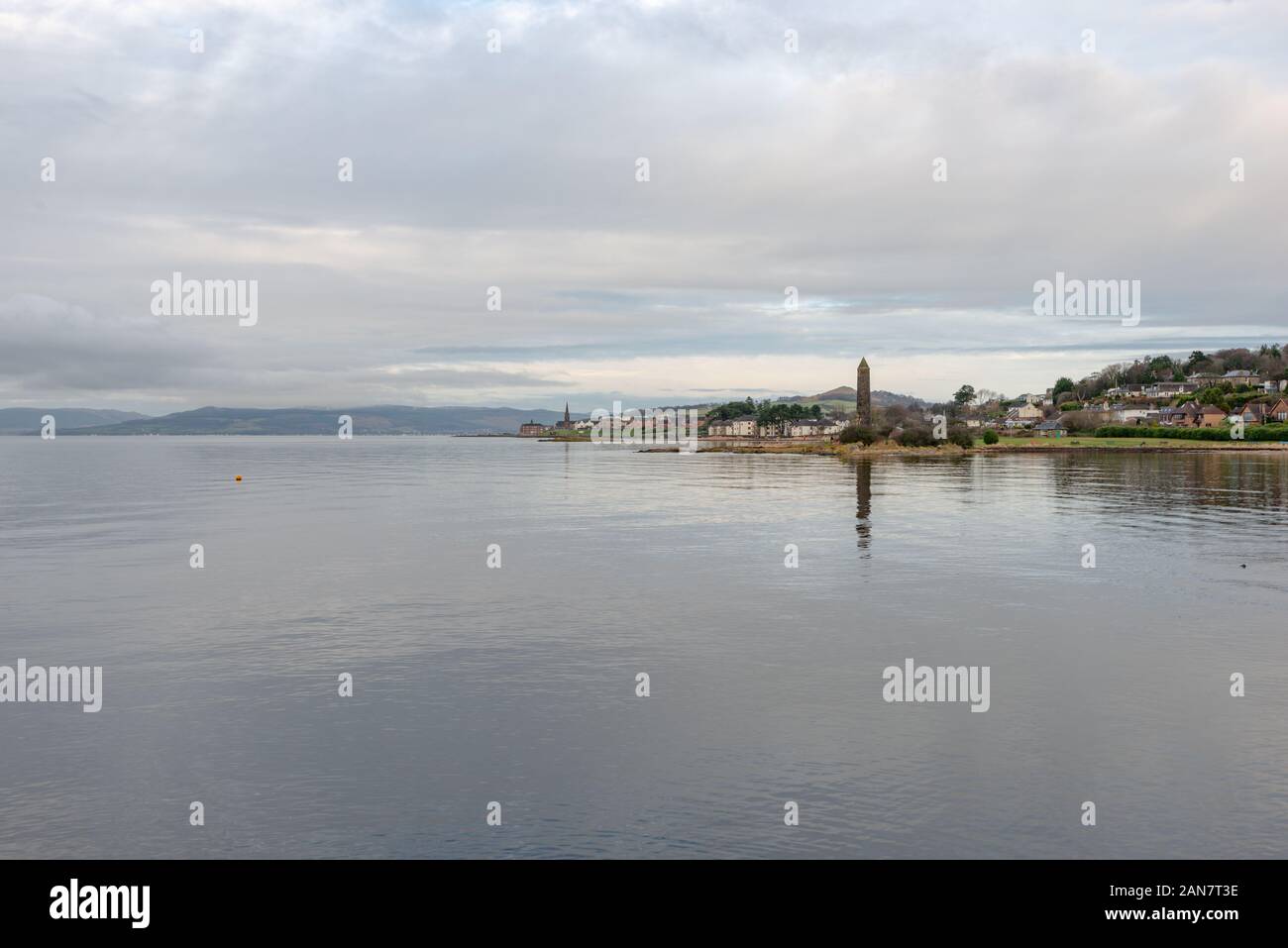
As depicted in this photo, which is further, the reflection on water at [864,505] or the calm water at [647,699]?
the reflection on water at [864,505]

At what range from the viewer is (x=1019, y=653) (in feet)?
97.2

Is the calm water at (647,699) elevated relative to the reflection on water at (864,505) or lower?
lower

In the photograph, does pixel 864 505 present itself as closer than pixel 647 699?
No

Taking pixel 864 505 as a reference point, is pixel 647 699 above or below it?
below

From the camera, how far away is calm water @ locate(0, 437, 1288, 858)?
17391mm

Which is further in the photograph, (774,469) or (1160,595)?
→ (774,469)

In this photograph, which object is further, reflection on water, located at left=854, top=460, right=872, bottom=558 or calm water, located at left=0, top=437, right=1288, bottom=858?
reflection on water, located at left=854, top=460, right=872, bottom=558

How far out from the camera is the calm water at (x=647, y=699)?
17.4 meters

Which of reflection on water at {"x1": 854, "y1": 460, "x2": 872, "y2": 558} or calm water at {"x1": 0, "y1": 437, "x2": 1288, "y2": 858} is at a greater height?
reflection on water at {"x1": 854, "y1": 460, "x2": 872, "y2": 558}

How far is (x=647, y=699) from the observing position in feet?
81.6
